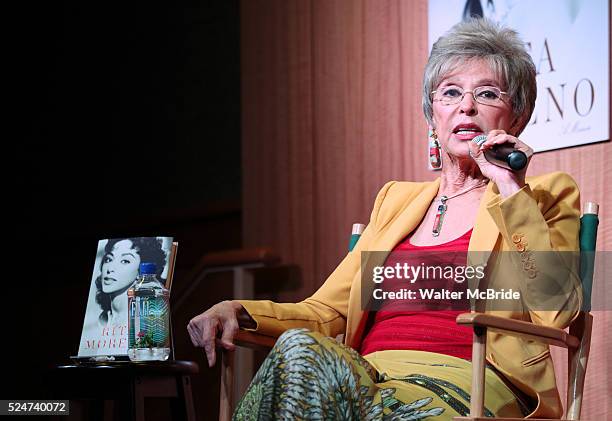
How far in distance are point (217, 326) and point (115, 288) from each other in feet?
1.13

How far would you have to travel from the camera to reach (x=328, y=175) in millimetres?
3824

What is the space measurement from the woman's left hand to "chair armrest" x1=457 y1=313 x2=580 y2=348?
1.00ft

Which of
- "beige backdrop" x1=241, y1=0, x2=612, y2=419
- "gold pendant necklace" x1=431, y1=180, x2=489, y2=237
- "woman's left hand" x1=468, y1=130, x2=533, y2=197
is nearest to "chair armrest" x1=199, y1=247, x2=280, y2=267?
"beige backdrop" x1=241, y1=0, x2=612, y2=419

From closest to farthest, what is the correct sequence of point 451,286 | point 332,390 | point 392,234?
1. point 332,390
2. point 451,286
3. point 392,234

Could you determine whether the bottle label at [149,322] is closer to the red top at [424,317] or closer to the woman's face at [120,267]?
the woman's face at [120,267]

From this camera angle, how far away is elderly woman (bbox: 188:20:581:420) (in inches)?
72.2

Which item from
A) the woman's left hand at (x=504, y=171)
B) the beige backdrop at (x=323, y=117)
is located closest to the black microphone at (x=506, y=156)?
the woman's left hand at (x=504, y=171)

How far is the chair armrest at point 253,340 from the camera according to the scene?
7.55 feet

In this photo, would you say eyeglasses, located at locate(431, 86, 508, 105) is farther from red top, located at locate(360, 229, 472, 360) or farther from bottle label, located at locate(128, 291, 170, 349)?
bottle label, located at locate(128, 291, 170, 349)

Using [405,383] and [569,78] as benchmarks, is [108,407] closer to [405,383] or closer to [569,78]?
[405,383]

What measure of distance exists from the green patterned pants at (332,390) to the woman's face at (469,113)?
0.63 meters

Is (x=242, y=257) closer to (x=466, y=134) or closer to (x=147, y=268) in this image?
(x=147, y=268)

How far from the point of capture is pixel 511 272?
222 cm

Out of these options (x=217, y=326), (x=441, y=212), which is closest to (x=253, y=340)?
(x=217, y=326)
